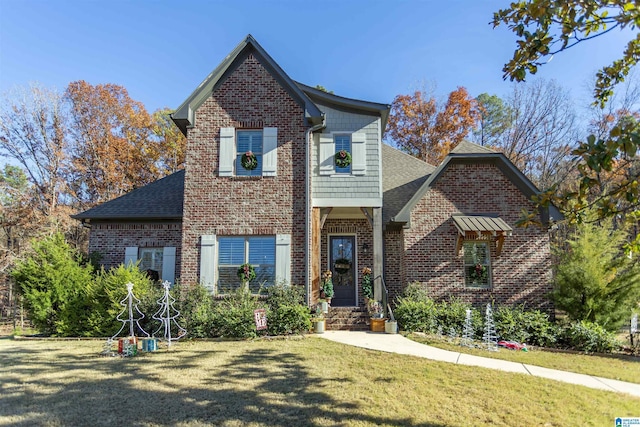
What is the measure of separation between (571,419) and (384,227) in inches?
304

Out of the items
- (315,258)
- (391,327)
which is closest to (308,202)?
(315,258)

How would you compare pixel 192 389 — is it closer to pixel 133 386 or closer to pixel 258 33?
pixel 133 386

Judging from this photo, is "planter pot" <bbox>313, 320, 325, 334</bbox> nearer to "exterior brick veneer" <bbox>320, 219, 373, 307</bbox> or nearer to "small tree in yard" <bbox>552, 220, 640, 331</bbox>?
"exterior brick veneer" <bbox>320, 219, 373, 307</bbox>

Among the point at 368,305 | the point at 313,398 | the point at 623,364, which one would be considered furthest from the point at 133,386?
the point at 623,364

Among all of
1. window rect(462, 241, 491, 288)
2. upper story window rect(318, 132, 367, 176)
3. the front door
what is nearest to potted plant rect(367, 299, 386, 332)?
the front door

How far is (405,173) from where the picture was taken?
14.6m

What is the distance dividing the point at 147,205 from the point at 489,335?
1086 centimetres

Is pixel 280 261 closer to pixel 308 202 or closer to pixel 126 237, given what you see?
pixel 308 202

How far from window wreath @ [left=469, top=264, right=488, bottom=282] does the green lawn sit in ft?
16.2

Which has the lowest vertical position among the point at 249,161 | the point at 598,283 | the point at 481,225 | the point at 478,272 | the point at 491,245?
the point at 598,283

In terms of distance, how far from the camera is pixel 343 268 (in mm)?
12820

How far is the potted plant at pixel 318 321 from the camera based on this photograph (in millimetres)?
9938

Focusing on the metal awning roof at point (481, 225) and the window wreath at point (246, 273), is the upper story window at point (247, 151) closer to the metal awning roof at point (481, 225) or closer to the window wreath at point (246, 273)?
the window wreath at point (246, 273)

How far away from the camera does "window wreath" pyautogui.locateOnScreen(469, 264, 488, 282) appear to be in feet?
36.8
